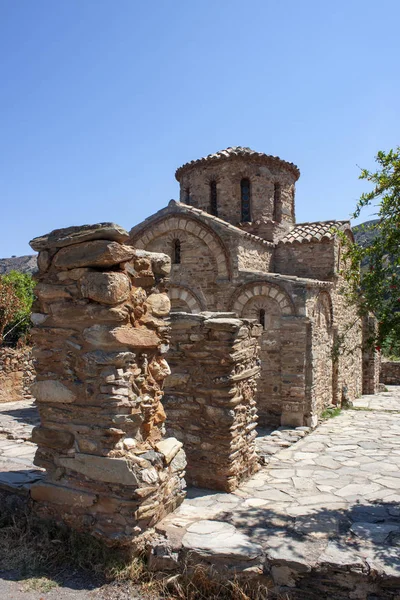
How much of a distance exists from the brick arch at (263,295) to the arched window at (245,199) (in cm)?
356

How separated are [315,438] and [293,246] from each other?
5753 mm

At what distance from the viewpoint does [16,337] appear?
14031 millimetres

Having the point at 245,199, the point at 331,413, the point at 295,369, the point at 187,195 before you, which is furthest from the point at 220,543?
the point at 187,195

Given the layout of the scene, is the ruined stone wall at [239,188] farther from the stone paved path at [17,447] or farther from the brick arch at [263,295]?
the stone paved path at [17,447]

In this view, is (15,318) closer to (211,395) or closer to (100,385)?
(211,395)

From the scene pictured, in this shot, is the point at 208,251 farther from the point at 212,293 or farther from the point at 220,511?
the point at 220,511

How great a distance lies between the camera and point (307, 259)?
12125mm

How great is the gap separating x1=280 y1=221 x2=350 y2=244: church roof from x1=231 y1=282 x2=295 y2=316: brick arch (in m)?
2.56

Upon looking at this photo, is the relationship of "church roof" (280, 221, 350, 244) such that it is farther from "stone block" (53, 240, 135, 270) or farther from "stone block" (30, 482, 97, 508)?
"stone block" (30, 482, 97, 508)

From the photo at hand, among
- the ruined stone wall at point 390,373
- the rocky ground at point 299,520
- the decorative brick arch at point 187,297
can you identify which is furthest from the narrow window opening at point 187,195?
the ruined stone wall at point 390,373

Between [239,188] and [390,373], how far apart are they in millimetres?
12057

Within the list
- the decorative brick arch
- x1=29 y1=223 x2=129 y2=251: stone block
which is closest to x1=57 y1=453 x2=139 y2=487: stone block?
x1=29 y1=223 x2=129 y2=251: stone block

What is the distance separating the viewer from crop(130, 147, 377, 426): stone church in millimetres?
9906

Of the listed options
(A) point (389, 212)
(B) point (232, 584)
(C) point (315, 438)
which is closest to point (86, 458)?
(B) point (232, 584)
